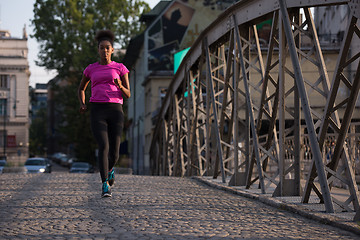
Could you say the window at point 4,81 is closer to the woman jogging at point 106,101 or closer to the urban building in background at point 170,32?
the urban building in background at point 170,32

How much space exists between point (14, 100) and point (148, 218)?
9367 centimetres

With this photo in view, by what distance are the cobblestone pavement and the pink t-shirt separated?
1286mm

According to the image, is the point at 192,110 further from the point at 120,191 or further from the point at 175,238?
the point at 175,238

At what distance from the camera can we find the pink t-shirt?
9.23 metres

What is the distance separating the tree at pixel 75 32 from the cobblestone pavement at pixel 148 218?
49.7 m

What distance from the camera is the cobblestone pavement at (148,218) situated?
→ 6418 millimetres

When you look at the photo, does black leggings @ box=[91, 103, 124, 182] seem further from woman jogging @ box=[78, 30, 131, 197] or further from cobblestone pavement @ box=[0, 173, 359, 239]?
cobblestone pavement @ box=[0, 173, 359, 239]

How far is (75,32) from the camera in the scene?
61156mm

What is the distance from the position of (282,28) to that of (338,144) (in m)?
2.76

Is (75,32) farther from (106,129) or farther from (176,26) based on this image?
(106,129)

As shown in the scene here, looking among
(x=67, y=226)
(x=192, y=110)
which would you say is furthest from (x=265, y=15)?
(x=192, y=110)

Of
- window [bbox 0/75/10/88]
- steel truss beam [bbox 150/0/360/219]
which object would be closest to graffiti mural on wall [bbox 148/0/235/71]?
steel truss beam [bbox 150/0/360/219]

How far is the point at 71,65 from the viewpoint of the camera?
61.9 m

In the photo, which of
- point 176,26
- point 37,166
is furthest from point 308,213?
point 176,26
